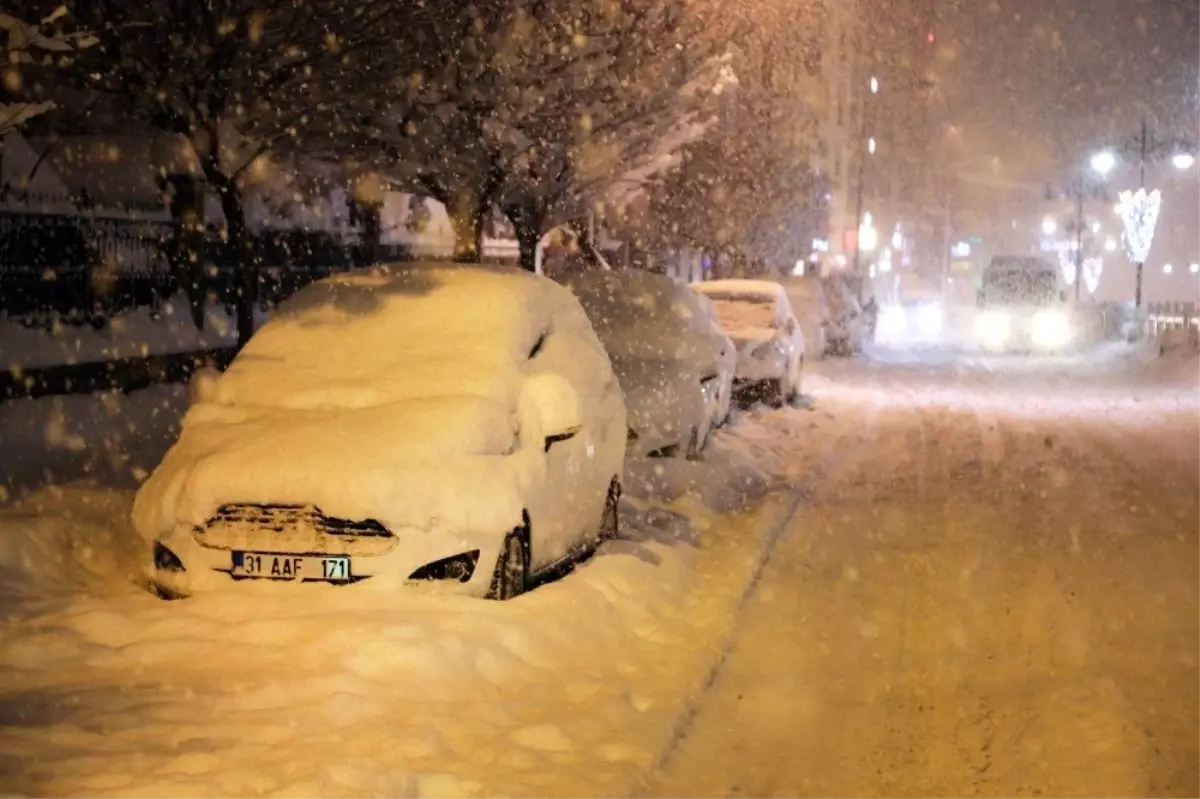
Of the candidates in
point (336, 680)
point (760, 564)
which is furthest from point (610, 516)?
point (336, 680)

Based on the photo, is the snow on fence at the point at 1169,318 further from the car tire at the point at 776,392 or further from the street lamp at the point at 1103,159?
the car tire at the point at 776,392

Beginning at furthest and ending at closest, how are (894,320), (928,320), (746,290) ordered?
1. (894,320)
2. (928,320)
3. (746,290)

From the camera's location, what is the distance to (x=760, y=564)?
9586mm

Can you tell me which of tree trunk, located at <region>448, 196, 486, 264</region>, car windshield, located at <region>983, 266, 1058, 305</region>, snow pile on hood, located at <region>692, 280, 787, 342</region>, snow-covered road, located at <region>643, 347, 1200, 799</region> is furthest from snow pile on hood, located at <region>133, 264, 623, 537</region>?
car windshield, located at <region>983, 266, 1058, 305</region>

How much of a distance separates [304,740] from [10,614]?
252 cm

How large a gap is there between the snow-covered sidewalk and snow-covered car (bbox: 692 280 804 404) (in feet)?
34.2

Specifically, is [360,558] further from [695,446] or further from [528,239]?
[528,239]

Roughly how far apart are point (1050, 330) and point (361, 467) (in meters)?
31.8

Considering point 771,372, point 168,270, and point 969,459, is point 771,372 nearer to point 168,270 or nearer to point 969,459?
point 969,459

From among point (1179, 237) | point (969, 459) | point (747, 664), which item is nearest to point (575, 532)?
point (747, 664)

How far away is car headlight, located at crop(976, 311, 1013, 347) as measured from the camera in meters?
36.6

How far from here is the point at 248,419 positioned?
25.8 feet

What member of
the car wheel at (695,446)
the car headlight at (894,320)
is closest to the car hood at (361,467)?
the car wheel at (695,446)

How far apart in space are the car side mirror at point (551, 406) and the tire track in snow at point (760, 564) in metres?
1.50
